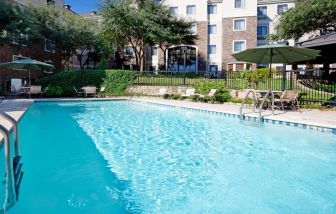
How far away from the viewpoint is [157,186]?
5.19 m

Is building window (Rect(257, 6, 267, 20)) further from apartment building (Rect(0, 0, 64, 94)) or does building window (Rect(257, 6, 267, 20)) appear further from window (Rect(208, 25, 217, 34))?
apartment building (Rect(0, 0, 64, 94))

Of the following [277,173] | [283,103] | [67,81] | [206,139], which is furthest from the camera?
[67,81]

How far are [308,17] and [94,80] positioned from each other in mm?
17538

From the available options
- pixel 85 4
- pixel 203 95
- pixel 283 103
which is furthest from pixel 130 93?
pixel 85 4

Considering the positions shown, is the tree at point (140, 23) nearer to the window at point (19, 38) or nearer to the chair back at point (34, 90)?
the window at point (19, 38)

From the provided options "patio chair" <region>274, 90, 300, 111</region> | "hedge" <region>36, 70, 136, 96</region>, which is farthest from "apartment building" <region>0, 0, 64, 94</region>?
"patio chair" <region>274, 90, 300, 111</region>

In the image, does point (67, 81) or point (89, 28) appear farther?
point (89, 28)

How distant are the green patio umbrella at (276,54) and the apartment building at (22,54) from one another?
1707 centimetres

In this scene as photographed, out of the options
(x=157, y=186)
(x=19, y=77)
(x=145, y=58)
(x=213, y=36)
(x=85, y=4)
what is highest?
(x=85, y=4)

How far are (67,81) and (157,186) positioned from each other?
21.0 meters

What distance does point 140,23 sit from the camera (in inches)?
1293

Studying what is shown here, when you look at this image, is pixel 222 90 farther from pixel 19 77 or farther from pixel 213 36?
pixel 213 36

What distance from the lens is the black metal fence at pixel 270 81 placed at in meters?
14.6

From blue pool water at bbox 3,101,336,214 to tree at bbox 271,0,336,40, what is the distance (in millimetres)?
15979
